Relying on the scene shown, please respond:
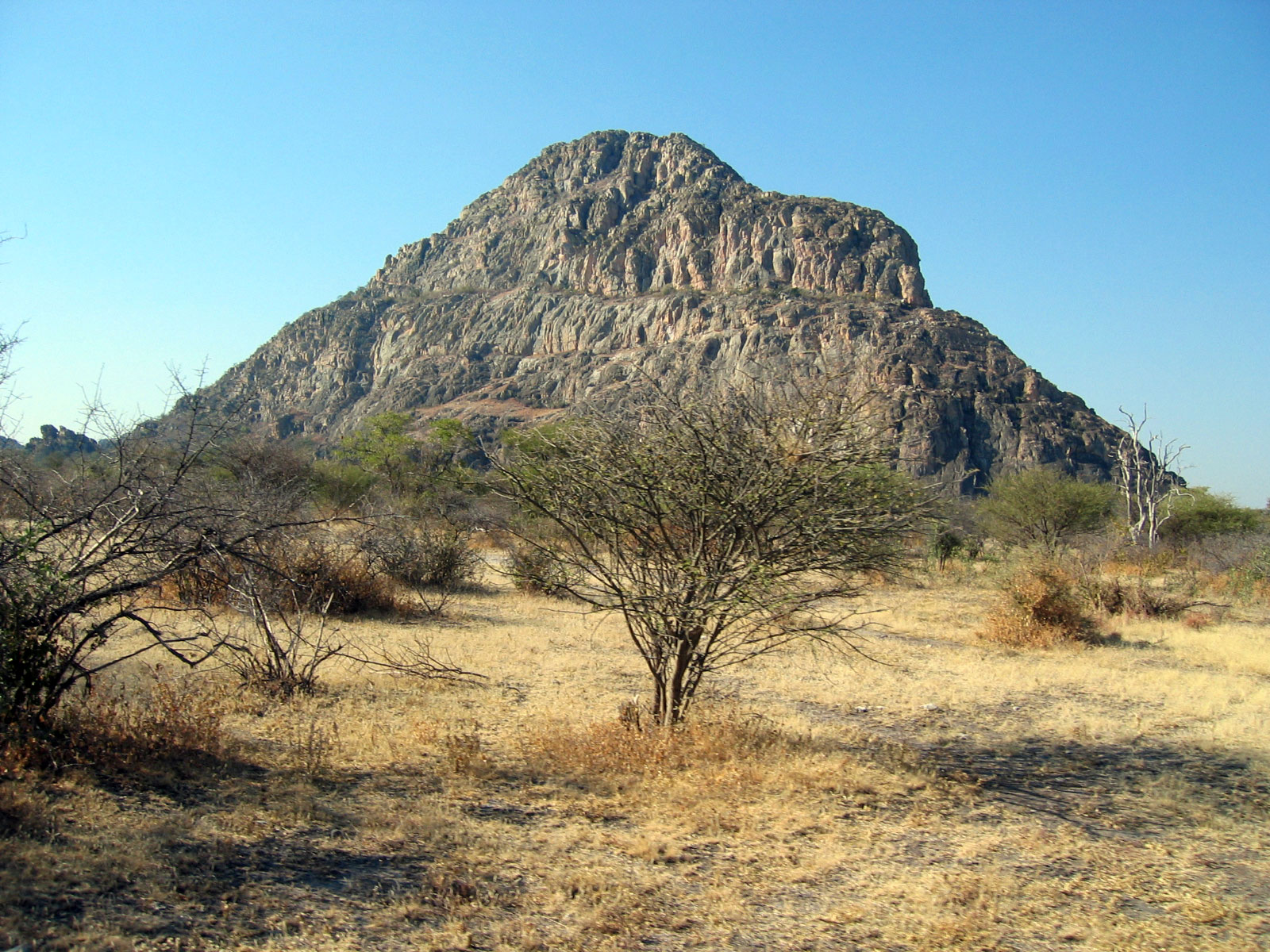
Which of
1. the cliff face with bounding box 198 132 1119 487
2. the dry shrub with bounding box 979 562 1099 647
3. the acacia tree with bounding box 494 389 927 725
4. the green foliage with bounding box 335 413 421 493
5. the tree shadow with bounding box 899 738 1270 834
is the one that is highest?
the cliff face with bounding box 198 132 1119 487

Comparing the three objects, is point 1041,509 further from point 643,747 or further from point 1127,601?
point 643,747

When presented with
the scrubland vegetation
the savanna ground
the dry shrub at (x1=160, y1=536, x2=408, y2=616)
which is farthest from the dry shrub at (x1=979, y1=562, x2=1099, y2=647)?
the dry shrub at (x1=160, y1=536, x2=408, y2=616)

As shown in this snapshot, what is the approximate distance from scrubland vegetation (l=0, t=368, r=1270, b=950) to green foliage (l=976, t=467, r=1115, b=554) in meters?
19.0

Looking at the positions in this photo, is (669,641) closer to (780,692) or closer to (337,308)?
(780,692)

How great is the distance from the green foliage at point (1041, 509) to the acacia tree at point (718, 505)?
2442cm

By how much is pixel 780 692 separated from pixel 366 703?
16.5 feet

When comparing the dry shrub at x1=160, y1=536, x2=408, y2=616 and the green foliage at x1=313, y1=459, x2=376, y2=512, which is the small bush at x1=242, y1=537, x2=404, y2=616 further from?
the green foliage at x1=313, y1=459, x2=376, y2=512

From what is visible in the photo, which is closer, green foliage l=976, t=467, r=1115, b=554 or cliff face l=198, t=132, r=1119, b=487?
green foliage l=976, t=467, r=1115, b=554

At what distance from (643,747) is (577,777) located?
645 millimetres

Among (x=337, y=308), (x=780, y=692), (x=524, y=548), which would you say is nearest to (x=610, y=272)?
(x=337, y=308)

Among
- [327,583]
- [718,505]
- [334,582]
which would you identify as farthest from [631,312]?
[718,505]

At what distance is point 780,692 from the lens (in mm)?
10289

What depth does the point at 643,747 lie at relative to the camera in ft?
21.6

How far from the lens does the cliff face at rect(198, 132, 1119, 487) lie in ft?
289
